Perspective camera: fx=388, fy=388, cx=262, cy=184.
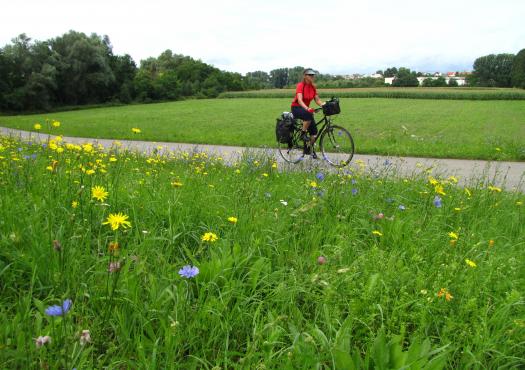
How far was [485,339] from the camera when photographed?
6.18 feet

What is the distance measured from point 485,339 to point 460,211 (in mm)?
2180

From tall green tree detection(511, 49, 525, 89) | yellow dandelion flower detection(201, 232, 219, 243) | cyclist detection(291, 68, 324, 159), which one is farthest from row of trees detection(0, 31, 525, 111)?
yellow dandelion flower detection(201, 232, 219, 243)

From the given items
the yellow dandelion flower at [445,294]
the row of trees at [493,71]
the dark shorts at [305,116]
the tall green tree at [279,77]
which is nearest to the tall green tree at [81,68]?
the dark shorts at [305,116]

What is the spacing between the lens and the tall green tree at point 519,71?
9435cm

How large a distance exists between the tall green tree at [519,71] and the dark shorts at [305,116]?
347 feet

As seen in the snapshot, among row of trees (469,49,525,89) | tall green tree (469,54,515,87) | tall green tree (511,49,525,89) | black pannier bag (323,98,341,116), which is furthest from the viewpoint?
tall green tree (469,54,515,87)

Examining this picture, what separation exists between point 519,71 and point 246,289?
384 ft

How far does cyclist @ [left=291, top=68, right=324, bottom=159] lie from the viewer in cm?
821

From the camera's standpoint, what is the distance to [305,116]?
331 inches

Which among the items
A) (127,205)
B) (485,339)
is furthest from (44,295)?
(485,339)

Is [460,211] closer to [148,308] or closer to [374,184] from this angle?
[374,184]

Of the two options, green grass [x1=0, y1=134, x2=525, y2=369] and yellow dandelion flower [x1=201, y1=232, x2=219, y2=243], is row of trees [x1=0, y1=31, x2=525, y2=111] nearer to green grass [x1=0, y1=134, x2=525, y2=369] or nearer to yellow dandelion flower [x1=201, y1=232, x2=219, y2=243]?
green grass [x1=0, y1=134, x2=525, y2=369]

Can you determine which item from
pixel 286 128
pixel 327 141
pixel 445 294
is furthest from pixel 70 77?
pixel 445 294

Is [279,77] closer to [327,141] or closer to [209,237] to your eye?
[327,141]
